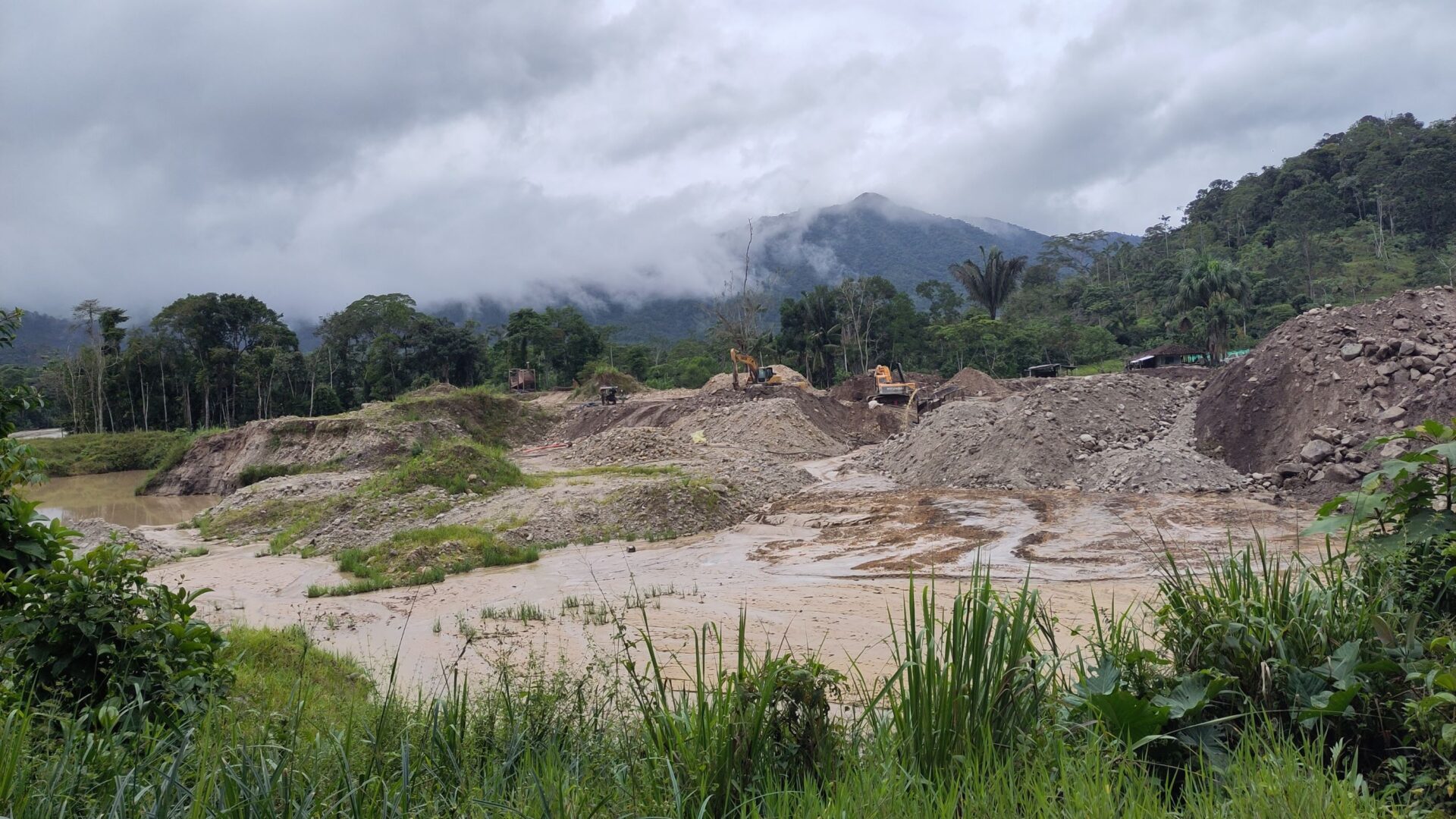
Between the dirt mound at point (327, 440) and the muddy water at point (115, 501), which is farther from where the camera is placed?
the dirt mound at point (327, 440)

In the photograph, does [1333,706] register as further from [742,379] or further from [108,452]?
[108,452]

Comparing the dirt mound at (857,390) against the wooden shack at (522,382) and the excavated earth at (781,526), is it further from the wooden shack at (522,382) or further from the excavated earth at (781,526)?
the wooden shack at (522,382)

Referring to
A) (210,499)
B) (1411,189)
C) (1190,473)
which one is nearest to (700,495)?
Answer: (1190,473)

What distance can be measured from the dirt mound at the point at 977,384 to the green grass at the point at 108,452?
1459 inches

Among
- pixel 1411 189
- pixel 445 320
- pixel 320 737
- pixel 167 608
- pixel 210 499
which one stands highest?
pixel 1411 189

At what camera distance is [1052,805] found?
8.32 ft

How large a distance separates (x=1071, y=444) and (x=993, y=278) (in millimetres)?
53172

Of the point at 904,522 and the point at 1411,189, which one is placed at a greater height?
the point at 1411,189

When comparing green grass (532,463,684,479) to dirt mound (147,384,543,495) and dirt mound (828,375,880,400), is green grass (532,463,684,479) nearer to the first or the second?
dirt mound (147,384,543,495)

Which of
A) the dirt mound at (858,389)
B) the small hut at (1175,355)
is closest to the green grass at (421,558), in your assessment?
the dirt mound at (858,389)

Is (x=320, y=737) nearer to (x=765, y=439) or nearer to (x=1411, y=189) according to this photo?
(x=765, y=439)

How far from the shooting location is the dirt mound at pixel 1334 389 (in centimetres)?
1462

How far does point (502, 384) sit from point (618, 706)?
203 feet

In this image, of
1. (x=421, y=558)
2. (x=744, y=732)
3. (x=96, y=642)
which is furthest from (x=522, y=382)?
(x=744, y=732)
